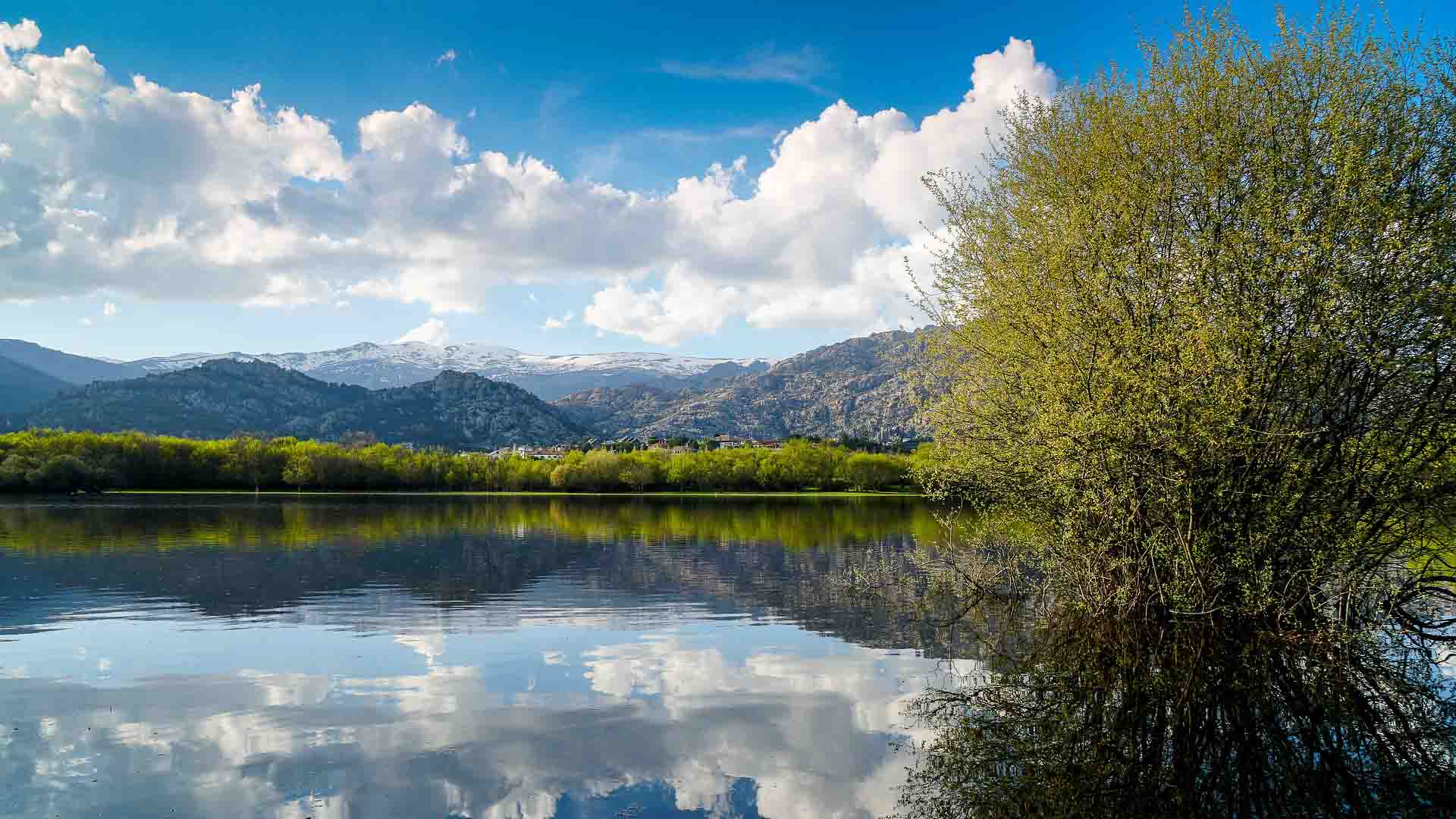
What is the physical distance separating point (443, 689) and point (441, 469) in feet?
581

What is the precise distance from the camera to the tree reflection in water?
12922 millimetres

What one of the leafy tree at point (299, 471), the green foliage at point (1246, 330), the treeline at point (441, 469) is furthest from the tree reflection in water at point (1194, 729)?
the leafy tree at point (299, 471)

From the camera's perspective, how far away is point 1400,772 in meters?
14.1

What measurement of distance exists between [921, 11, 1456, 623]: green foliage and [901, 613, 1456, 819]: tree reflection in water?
141cm

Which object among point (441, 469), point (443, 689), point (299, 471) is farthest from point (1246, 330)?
point (441, 469)

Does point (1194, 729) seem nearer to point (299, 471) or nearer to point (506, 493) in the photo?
point (506, 493)

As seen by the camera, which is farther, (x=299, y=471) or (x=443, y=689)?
(x=299, y=471)

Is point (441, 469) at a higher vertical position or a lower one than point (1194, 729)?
higher

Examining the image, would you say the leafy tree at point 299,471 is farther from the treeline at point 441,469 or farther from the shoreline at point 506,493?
the shoreline at point 506,493

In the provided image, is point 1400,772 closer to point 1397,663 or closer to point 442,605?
point 1397,663

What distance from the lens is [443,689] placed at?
19.4 m

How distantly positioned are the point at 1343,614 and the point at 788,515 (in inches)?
3039

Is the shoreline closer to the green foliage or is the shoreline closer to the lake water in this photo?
the lake water

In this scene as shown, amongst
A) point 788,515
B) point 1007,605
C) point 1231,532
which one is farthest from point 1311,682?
point 788,515
